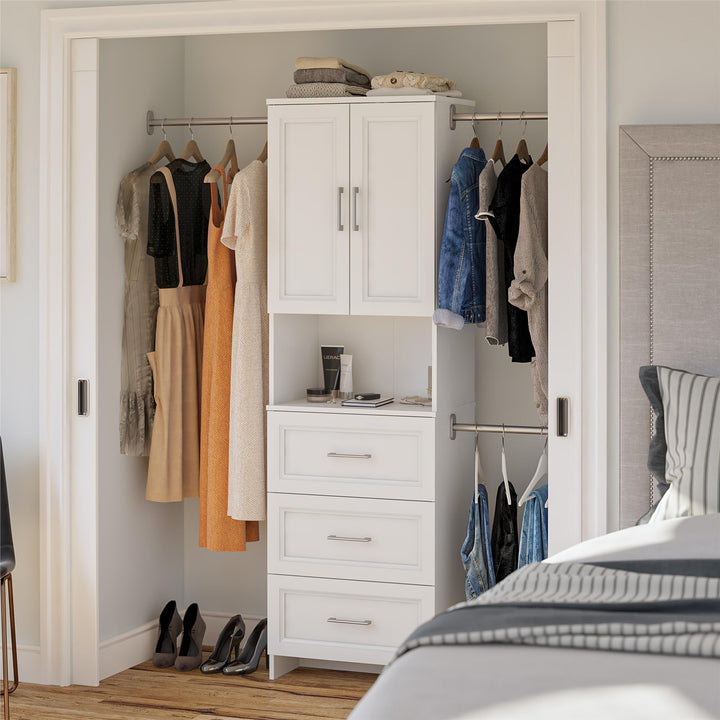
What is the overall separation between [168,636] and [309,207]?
1.64 m

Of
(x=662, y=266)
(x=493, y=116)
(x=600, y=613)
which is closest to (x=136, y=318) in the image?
(x=493, y=116)

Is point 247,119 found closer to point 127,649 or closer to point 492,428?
point 492,428

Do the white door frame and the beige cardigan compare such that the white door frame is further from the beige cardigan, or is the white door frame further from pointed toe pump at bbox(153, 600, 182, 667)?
pointed toe pump at bbox(153, 600, 182, 667)

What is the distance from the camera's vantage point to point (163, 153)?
3.88 meters

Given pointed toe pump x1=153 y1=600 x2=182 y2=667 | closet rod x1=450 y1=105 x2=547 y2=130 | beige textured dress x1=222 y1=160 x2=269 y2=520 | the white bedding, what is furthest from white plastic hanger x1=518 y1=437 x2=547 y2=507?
the white bedding

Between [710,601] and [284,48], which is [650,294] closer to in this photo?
[710,601]

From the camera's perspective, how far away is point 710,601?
1.60 meters

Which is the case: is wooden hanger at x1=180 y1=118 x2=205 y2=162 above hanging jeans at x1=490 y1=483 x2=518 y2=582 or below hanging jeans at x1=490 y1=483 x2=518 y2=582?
above

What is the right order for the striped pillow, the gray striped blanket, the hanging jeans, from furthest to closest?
the hanging jeans → the striped pillow → the gray striped blanket

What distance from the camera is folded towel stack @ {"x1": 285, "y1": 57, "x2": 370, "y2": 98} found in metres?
3.50

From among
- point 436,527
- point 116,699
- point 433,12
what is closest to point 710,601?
point 436,527

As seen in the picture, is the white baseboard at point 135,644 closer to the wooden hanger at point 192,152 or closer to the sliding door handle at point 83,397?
the sliding door handle at point 83,397

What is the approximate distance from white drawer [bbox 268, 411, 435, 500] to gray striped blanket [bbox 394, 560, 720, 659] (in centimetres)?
158

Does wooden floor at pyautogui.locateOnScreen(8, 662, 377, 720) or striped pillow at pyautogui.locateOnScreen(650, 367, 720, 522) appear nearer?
striped pillow at pyautogui.locateOnScreen(650, 367, 720, 522)
